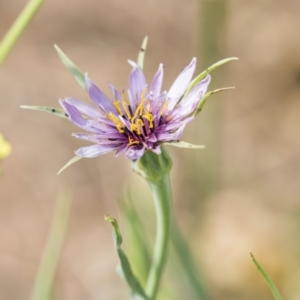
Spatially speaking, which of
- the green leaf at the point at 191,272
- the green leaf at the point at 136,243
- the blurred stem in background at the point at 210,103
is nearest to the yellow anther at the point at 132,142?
the green leaf at the point at 136,243

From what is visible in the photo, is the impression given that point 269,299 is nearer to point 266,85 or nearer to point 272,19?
point 266,85

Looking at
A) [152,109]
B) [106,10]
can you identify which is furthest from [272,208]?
[152,109]

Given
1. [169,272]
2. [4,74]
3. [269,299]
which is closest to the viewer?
[169,272]

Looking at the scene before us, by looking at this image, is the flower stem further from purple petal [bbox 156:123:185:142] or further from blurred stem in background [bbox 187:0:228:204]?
blurred stem in background [bbox 187:0:228:204]

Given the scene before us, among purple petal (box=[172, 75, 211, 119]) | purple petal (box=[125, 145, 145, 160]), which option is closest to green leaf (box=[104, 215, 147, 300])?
purple petal (box=[125, 145, 145, 160])

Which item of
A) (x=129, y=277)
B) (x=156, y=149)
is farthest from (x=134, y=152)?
(x=129, y=277)
